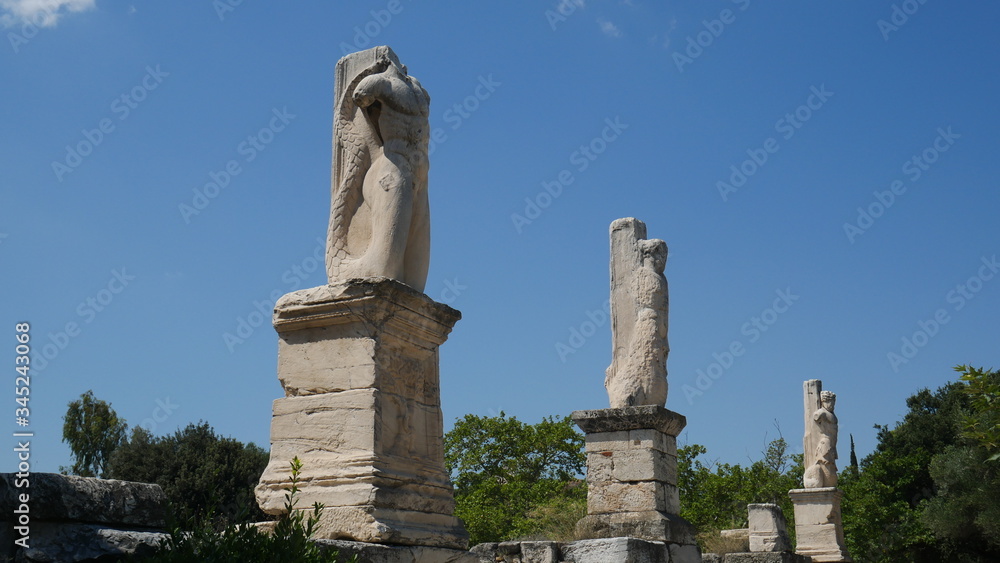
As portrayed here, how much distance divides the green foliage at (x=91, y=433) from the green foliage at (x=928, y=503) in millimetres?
18823

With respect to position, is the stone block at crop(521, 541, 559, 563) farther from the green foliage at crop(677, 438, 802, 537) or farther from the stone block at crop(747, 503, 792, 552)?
the green foliage at crop(677, 438, 802, 537)

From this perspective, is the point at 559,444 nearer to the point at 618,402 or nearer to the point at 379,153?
the point at 618,402

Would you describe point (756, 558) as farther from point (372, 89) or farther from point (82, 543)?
point (82, 543)

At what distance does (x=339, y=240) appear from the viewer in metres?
5.71

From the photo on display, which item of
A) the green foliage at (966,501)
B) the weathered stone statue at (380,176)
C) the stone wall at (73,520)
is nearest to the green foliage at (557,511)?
the weathered stone statue at (380,176)

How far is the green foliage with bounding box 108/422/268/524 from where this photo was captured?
80.4 ft

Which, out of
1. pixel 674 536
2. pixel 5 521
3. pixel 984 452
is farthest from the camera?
pixel 984 452

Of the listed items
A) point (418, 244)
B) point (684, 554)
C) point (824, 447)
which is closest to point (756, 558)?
point (684, 554)

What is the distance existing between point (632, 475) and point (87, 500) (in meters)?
6.46

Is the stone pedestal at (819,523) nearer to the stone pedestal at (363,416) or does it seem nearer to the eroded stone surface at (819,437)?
the eroded stone surface at (819,437)

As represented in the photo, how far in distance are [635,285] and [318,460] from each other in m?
5.70

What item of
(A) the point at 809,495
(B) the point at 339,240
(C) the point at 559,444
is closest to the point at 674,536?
(B) the point at 339,240

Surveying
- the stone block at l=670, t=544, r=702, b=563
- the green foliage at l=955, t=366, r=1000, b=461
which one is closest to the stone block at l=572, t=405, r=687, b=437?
the stone block at l=670, t=544, r=702, b=563

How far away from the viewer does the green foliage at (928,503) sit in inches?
809
